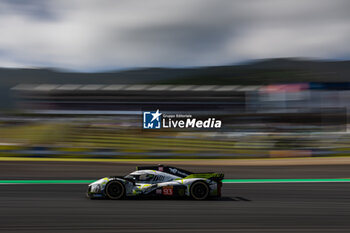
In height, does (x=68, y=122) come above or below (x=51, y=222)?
above

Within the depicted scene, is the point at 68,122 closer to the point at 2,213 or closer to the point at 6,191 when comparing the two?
the point at 6,191

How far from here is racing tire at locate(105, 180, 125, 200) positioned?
8.24m

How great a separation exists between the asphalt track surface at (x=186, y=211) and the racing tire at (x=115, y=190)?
0.64ft

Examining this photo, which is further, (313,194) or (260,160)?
(260,160)

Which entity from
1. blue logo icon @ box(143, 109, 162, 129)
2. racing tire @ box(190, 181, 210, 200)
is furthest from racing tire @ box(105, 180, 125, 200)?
blue logo icon @ box(143, 109, 162, 129)

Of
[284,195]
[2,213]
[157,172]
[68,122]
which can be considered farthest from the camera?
[68,122]

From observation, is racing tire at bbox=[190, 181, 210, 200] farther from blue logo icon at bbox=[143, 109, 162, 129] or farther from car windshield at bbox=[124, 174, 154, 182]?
blue logo icon at bbox=[143, 109, 162, 129]

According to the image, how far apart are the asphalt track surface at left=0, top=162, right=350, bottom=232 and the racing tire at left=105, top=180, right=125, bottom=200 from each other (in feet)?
0.64

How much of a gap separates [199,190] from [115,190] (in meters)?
1.76

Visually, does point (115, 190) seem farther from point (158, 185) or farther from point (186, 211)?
point (186, 211)

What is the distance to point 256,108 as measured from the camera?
3016cm

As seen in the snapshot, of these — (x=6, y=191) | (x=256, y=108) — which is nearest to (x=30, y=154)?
(x=6, y=191)

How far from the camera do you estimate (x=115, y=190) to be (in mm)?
8266

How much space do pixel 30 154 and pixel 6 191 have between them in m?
10.8
